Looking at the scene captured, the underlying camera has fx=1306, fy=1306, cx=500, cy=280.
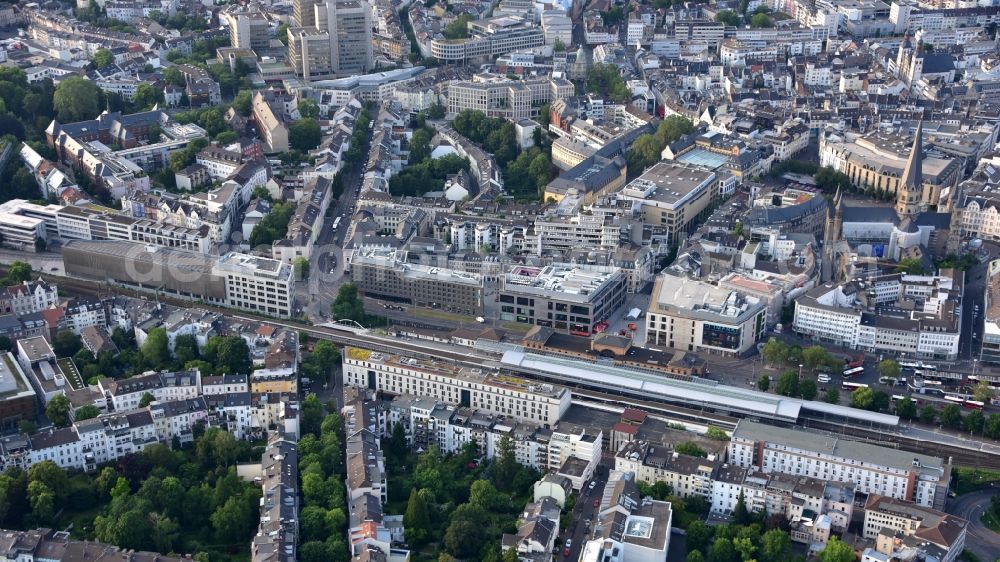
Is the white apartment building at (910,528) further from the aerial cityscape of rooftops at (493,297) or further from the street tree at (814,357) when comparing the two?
the street tree at (814,357)

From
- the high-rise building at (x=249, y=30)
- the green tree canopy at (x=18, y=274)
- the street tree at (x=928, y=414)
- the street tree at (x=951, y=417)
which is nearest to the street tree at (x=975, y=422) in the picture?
the street tree at (x=951, y=417)

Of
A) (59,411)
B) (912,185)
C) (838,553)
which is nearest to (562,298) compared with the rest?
(838,553)

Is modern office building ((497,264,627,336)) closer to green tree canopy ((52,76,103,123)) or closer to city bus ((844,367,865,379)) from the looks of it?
city bus ((844,367,865,379))

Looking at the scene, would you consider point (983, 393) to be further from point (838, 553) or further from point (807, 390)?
point (838, 553)

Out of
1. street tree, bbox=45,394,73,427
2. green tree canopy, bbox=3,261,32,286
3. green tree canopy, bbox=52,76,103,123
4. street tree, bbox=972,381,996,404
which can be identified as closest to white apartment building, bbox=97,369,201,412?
street tree, bbox=45,394,73,427

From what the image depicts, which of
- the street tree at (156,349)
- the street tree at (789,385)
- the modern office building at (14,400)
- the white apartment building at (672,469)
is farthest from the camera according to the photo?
the street tree at (156,349)

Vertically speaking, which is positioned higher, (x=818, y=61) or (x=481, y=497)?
(x=818, y=61)

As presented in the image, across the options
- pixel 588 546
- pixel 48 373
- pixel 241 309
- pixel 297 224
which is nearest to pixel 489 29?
pixel 297 224

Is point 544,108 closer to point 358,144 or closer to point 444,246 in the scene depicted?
point 358,144
